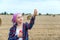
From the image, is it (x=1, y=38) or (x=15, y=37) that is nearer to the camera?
(x=15, y=37)

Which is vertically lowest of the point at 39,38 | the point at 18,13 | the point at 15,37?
the point at 39,38

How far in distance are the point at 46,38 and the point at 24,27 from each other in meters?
9.10

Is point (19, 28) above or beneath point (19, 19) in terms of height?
beneath

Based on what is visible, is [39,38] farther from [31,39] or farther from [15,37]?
[15,37]

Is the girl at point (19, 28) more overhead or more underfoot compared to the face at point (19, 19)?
more underfoot

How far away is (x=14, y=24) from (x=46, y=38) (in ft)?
29.8

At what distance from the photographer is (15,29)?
5.52 m

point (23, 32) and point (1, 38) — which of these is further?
point (1, 38)

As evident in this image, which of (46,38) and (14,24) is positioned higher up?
(14,24)

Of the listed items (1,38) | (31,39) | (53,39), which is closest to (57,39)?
(53,39)

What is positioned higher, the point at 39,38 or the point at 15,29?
the point at 15,29

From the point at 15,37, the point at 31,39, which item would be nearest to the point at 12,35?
the point at 15,37

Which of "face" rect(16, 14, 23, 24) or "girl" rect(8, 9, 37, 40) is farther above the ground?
"face" rect(16, 14, 23, 24)

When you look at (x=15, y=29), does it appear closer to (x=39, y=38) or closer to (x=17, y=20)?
(x=17, y=20)
